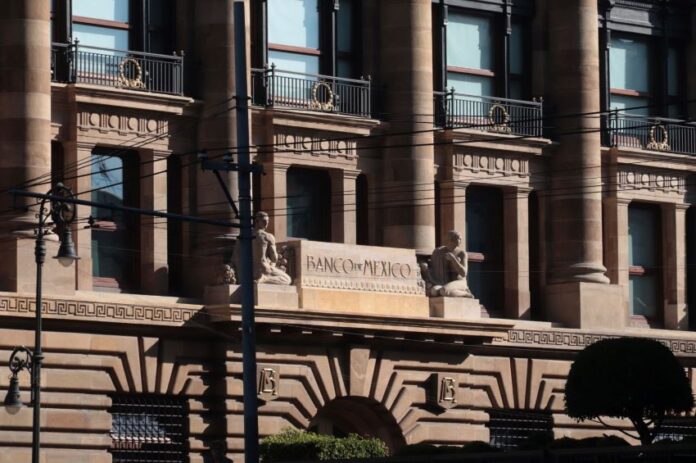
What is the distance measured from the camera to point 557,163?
218 ft

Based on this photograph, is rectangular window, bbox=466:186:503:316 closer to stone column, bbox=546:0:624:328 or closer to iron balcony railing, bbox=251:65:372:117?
stone column, bbox=546:0:624:328

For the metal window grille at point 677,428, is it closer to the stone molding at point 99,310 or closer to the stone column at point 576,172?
the stone column at point 576,172

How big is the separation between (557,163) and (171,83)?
12404 millimetres

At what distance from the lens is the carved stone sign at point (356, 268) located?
2304 inches

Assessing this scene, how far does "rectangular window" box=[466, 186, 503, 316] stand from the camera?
2574 inches

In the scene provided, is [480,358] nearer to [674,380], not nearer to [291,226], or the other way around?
[291,226]

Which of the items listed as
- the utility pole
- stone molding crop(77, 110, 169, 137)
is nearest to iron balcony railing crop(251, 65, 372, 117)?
stone molding crop(77, 110, 169, 137)

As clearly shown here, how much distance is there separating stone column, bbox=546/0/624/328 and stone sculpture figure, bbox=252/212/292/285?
10.5 metres

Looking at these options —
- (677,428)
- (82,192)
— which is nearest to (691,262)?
(677,428)

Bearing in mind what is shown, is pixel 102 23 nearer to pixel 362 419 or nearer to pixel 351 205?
pixel 351 205

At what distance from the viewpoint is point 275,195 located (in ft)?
199

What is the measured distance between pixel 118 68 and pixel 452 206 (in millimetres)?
10786

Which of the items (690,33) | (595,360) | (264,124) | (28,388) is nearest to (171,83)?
(264,124)

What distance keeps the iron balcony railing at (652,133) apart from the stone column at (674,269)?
1.76m
